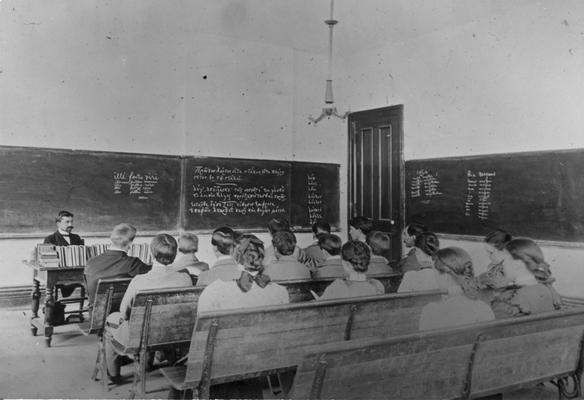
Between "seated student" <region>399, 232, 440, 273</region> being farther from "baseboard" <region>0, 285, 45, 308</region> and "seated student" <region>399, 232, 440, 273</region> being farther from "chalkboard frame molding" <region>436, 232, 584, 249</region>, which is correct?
"baseboard" <region>0, 285, 45, 308</region>

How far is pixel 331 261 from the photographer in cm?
385

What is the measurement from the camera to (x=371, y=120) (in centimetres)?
701

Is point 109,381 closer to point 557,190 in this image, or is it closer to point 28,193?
point 28,193

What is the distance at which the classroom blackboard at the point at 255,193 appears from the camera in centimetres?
648

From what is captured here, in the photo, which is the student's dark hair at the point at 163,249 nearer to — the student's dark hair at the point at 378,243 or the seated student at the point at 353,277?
the seated student at the point at 353,277

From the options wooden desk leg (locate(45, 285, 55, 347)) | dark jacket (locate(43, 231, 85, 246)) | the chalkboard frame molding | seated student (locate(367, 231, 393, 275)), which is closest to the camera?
seated student (locate(367, 231, 393, 275))

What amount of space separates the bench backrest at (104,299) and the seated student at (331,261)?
4.26ft

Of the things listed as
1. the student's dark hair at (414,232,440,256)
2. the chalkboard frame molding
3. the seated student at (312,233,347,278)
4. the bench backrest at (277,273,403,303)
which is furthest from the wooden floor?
the chalkboard frame molding

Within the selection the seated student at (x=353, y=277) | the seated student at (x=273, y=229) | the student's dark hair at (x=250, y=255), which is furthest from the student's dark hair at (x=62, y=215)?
the seated student at (x=353, y=277)

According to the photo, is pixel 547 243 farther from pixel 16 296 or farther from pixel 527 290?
pixel 16 296

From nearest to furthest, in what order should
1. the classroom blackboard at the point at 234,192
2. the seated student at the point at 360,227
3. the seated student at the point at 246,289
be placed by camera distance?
the seated student at the point at 246,289 < the seated student at the point at 360,227 < the classroom blackboard at the point at 234,192

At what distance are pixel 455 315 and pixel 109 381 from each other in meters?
2.30

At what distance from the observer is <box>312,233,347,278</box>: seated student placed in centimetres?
379

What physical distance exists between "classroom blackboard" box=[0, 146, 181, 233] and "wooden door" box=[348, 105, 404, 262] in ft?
7.80
